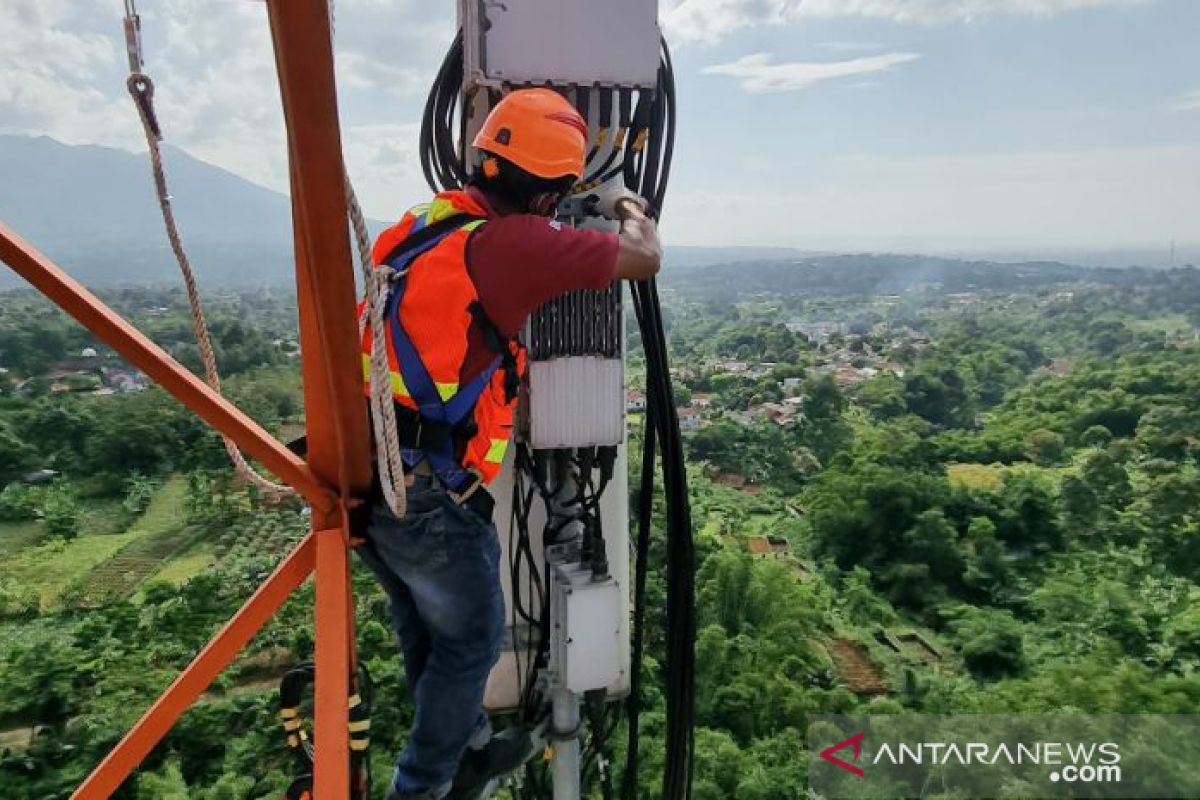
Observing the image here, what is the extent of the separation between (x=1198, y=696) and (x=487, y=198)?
1052 cm

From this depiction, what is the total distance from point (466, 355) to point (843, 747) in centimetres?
769

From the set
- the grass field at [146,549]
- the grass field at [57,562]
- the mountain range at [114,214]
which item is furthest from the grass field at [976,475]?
the grass field at [57,562]

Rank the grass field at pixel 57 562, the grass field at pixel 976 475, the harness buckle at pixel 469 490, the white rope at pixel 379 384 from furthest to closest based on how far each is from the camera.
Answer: the grass field at pixel 976 475 → the grass field at pixel 57 562 → the harness buckle at pixel 469 490 → the white rope at pixel 379 384

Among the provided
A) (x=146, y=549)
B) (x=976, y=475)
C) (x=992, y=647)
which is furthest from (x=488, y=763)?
(x=976, y=475)

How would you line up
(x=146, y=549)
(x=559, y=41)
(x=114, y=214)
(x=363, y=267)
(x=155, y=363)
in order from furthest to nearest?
(x=146, y=549) → (x=114, y=214) → (x=559, y=41) → (x=155, y=363) → (x=363, y=267)

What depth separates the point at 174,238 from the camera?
1.28 m

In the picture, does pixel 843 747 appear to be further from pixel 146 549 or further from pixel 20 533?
pixel 20 533

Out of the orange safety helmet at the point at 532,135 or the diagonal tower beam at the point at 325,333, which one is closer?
the diagonal tower beam at the point at 325,333

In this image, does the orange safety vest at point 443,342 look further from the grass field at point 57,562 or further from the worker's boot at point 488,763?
the grass field at point 57,562

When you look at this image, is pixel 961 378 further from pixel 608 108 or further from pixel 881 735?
pixel 608 108

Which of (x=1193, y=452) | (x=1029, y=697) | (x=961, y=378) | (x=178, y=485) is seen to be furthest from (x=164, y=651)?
(x=961, y=378)

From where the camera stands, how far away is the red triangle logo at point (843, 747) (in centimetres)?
775

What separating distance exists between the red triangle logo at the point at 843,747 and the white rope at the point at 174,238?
289 inches

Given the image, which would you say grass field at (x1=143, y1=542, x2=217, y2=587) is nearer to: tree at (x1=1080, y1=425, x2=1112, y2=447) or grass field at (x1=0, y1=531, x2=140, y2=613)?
grass field at (x1=0, y1=531, x2=140, y2=613)
